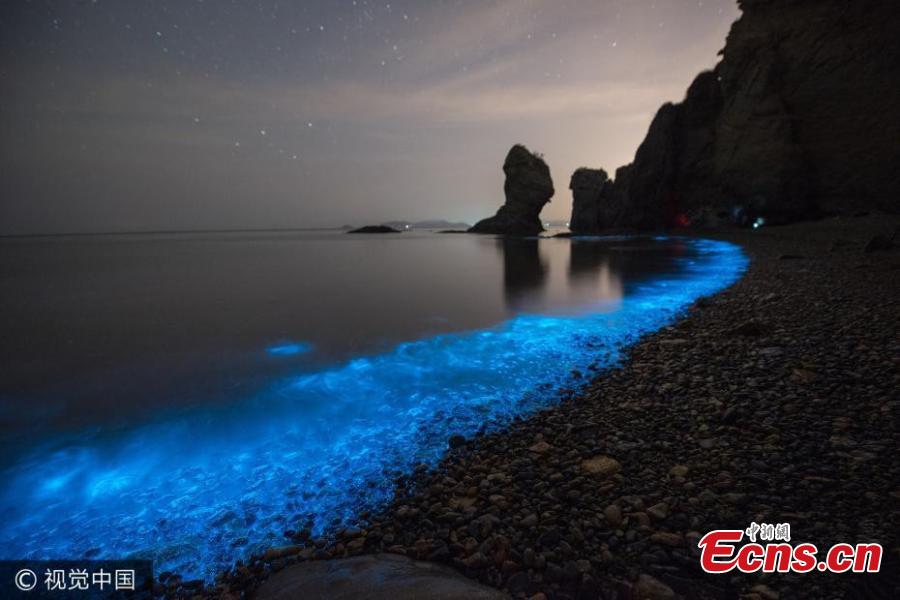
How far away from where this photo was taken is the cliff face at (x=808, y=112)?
40.0 metres

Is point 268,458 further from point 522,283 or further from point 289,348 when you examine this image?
point 522,283

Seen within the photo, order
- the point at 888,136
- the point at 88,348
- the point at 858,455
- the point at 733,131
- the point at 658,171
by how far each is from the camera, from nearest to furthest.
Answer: the point at 858,455, the point at 88,348, the point at 888,136, the point at 733,131, the point at 658,171

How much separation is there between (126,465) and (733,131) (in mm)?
72338

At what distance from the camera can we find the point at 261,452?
246 inches

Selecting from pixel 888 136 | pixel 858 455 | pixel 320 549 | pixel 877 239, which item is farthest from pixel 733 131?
pixel 320 549

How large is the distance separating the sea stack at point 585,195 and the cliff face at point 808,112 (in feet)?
126

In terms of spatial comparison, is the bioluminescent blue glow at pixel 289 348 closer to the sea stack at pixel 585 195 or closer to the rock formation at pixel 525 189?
the sea stack at pixel 585 195

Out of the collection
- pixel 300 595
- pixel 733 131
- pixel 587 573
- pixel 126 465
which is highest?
pixel 733 131

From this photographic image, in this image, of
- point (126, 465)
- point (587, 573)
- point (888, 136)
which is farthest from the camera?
point (888, 136)

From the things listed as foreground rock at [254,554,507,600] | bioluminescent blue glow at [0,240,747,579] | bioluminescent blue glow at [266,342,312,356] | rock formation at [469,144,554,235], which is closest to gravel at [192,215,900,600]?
foreground rock at [254,554,507,600]

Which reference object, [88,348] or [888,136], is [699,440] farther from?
[888,136]

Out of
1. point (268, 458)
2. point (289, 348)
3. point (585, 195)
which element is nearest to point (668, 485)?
point (268, 458)

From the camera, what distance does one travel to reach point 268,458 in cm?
603

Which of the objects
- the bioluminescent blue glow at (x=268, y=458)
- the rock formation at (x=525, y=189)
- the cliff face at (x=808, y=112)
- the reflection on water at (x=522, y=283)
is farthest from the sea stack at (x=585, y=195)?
the bioluminescent blue glow at (x=268, y=458)
